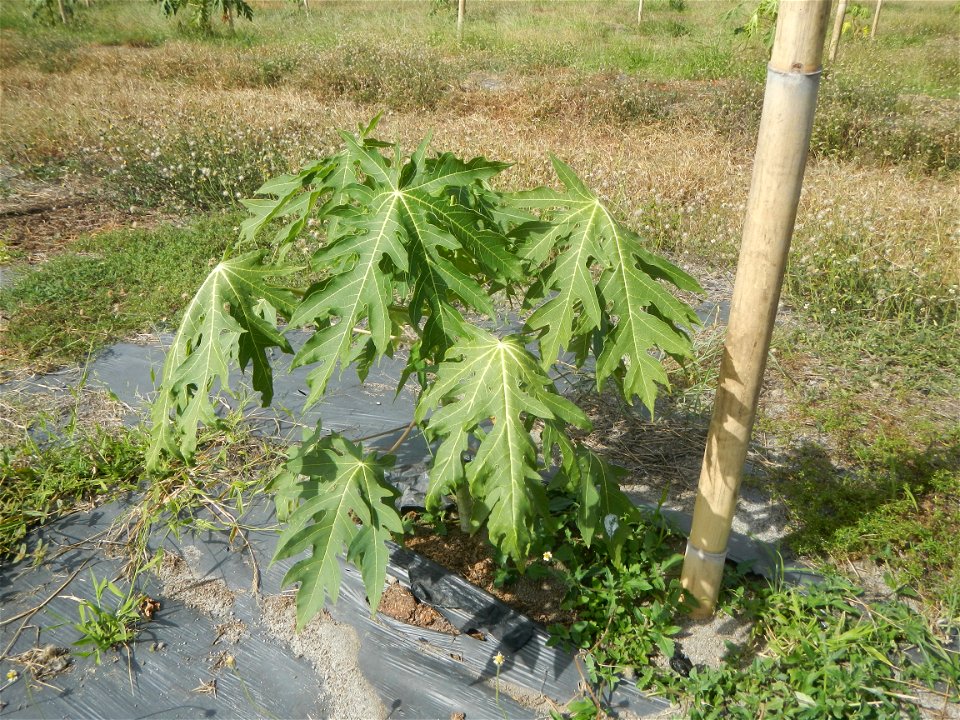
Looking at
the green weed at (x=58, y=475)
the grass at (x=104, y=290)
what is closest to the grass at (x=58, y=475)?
the green weed at (x=58, y=475)

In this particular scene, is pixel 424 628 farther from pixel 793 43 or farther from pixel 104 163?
pixel 104 163

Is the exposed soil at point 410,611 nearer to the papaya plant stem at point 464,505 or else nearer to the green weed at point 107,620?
the papaya plant stem at point 464,505

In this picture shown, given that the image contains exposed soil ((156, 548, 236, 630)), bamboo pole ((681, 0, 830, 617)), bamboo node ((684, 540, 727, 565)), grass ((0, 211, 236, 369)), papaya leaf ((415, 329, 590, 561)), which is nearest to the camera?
bamboo pole ((681, 0, 830, 617))

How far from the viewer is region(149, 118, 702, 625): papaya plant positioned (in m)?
1.67

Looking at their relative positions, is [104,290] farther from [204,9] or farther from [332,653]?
[204,9]

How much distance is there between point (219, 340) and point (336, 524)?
0.57 metres

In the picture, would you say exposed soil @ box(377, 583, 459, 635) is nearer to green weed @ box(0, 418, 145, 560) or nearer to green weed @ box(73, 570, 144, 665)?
green weed @ box(73, 570, 144, 665)

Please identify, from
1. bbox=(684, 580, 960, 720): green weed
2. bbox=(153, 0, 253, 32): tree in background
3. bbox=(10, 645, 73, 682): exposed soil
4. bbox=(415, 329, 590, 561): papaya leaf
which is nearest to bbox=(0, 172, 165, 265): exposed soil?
bbox=(10, 645, 73, 682): exposed soil

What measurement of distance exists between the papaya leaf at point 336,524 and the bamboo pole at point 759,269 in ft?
2.94

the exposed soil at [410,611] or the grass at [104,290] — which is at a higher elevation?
the grass at [104,290]

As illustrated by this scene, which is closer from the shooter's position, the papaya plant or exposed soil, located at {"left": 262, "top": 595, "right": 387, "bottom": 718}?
the papaya plant

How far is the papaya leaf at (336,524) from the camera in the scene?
185 centimetres

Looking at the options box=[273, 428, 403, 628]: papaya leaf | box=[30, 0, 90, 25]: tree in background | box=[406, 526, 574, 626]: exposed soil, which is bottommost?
box=[406, 526, 574, 626]: exposed soil

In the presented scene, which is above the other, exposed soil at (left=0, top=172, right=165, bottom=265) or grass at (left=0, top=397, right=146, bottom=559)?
exposed soil at (left=0, top=172, right=165, bottom=265)
